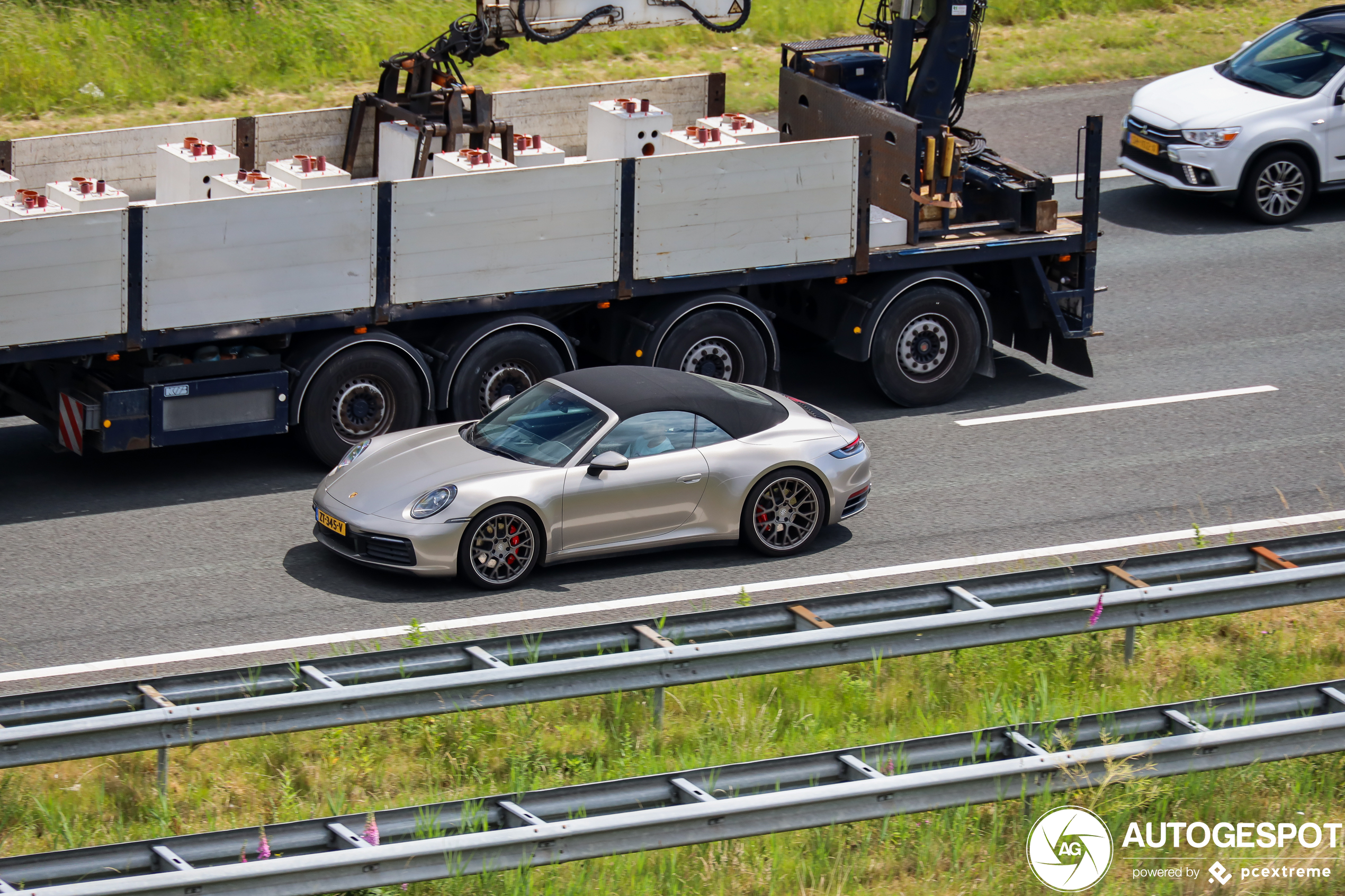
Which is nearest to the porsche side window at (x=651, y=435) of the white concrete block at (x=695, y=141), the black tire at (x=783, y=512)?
the black tire at (x=783, y=512)

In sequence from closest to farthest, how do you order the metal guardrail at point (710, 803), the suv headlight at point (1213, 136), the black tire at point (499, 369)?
the metal guardrail at point (710, 803) → the black tire at point (499, 369) → the suv headlight at point (1213, 136)

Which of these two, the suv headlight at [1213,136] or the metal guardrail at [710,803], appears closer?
the metal guardrail at [710,803]

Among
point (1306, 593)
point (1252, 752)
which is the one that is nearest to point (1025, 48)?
point (1306, 593)

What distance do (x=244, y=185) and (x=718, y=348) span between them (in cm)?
375

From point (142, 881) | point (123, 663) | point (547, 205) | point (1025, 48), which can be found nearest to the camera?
point (142, 881)

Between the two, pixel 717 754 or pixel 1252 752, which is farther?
pixel 717 754

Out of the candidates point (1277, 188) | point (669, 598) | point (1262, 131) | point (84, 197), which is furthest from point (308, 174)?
point (1277, 188)

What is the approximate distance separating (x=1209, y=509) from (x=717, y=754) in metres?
5.40

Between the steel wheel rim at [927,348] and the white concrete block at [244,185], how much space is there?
493cm

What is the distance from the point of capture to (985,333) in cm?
1554

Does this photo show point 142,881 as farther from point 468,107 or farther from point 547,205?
point 468,107

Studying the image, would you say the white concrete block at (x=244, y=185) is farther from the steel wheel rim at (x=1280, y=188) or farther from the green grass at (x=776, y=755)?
the steel wheel rim at (x=1280, y=188)

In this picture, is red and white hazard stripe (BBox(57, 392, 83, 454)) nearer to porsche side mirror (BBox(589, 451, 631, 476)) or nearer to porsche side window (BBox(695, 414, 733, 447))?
porsche side mirror (BBox(589, 451, 631, 476))

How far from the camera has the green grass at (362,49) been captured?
21.6 metres
